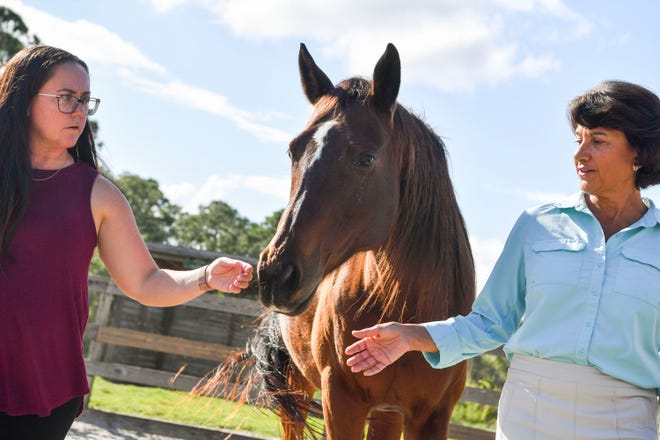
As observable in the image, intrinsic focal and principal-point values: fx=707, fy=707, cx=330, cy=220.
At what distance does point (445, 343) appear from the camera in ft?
7.52

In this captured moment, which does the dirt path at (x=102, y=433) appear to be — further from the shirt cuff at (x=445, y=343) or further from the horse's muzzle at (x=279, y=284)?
the shirt cuff at (x=445, y=343)

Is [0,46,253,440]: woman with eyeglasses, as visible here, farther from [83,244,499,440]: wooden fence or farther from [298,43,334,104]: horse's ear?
[83,244,499,440]: wooden fence

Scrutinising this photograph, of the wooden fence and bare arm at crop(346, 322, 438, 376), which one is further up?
bare arm at crop(346, 322, 438, 376)

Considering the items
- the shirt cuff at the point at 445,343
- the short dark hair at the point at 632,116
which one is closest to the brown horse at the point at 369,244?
the shirt cuff at the point at 445,343

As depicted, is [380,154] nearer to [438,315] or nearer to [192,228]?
[438,315]

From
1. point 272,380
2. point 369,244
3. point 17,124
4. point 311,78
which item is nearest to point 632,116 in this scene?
point 369,244

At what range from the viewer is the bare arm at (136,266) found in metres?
2.46

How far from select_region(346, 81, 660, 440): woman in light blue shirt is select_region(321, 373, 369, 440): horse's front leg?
1133 millimetres

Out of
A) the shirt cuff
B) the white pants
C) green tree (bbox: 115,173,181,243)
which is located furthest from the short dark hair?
green tree (bbox: 115,173,181,243)

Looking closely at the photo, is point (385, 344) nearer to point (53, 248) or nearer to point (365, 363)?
point (365, 363)

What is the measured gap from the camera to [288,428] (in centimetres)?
513

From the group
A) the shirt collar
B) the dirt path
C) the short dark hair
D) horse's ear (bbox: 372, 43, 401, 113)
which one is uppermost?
horse's ear (bbox: 372, 43, 401, 113)

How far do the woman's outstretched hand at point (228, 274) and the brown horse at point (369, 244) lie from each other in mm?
67

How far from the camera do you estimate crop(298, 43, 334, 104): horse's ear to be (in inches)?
126
